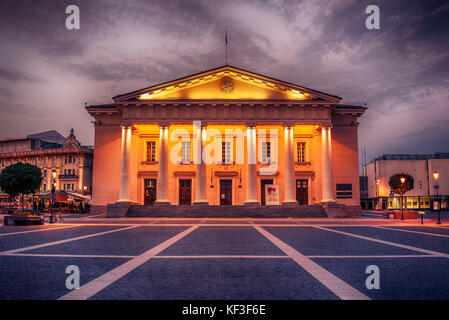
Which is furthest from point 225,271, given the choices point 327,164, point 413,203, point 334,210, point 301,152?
point 413,203

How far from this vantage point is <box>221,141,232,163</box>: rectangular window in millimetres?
38312

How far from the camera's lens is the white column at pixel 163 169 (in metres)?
34.0

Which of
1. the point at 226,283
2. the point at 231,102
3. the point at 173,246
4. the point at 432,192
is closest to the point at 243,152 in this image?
the point at 231,102

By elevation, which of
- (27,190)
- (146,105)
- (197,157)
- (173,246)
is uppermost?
(146,105)

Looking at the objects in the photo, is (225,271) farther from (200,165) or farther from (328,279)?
(200,165)

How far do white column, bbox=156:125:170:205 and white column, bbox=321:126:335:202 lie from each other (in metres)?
15.7

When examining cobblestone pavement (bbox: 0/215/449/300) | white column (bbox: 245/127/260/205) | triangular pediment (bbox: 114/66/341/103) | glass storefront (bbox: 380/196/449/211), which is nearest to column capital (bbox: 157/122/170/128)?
triangular pediment (bbox: 114/66/341/103)

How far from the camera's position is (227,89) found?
34969mm

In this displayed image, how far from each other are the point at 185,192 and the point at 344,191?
57.1 feet

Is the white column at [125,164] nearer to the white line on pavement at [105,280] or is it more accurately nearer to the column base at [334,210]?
the column base at [334,210]

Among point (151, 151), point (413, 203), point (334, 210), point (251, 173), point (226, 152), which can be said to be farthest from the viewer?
point (413, 203)
